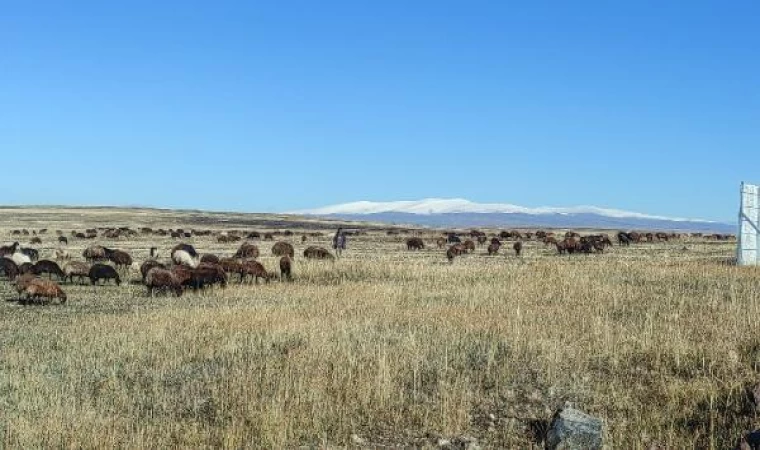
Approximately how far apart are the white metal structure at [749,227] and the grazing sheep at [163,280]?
18.1m

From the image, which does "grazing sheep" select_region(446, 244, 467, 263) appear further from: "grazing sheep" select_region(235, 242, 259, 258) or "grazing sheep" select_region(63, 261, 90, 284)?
"grazing sheep" select_region(63, 261, 90, 284)

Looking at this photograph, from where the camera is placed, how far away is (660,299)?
14.2m

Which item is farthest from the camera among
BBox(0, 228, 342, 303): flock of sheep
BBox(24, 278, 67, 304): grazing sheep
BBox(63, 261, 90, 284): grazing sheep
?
BBox(63, 261, 90, 284): grazing sheep

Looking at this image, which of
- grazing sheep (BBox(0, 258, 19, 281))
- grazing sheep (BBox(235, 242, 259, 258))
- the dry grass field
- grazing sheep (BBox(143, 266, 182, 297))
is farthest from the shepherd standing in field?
the dry grass field

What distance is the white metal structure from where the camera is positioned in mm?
23719

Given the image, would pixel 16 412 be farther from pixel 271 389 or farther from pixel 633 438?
pixel 633 438

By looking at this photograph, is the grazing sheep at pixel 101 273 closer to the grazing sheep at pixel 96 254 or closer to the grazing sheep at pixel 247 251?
the grazing sheep at pixel 96 254

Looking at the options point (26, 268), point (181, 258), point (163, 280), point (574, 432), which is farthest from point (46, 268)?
point (574, 432)

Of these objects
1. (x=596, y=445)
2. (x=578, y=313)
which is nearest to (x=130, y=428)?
(x=596, y=445)

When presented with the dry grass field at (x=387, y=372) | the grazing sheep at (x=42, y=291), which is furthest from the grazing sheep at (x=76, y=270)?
the dry grass field at (x=387, y=372)

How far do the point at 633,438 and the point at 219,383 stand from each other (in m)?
4.92

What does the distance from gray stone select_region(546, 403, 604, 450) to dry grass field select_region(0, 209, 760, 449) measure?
316mm

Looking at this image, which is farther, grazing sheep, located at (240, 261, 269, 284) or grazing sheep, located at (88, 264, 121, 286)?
grazing sheep, located at (240, 261, 269, 284)

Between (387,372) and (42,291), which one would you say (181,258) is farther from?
(387,372)
